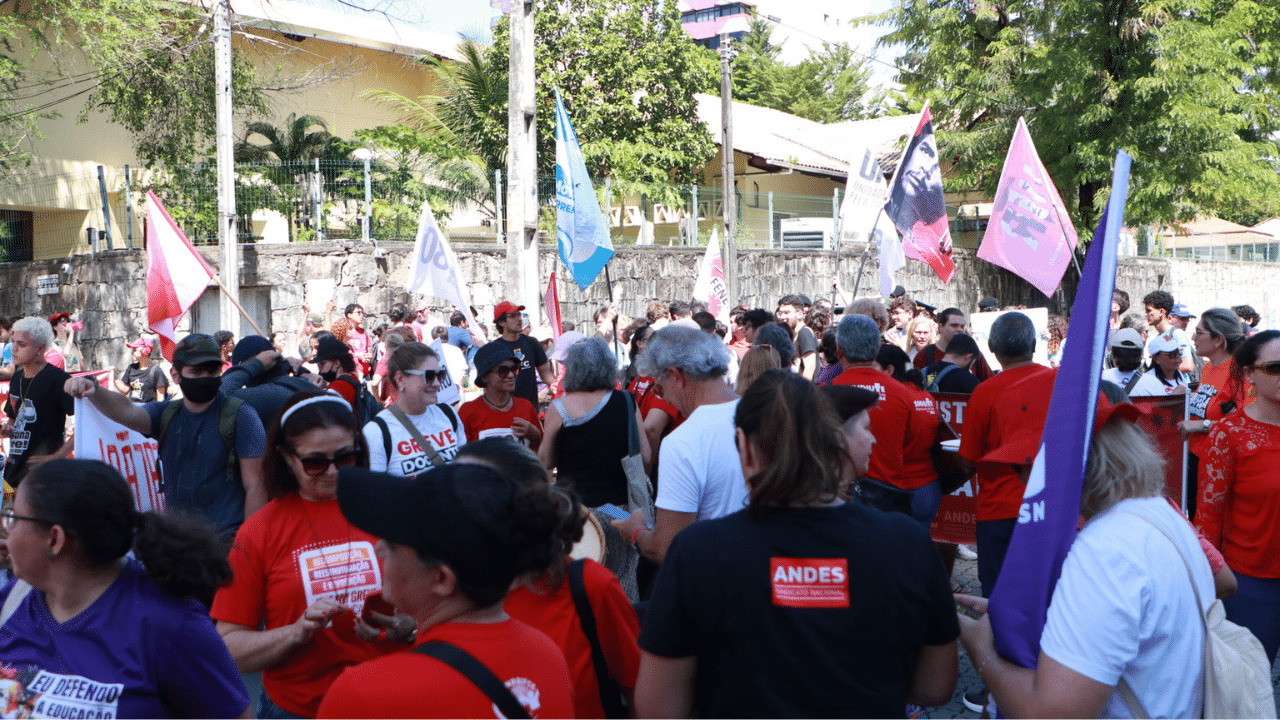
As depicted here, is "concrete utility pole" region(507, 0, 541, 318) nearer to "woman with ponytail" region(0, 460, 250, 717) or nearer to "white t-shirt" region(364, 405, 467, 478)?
"white t-shirt" region(364, 405, 467, 478)

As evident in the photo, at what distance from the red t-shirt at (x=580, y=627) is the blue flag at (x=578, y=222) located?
7.21 metres

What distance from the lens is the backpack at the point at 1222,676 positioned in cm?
207

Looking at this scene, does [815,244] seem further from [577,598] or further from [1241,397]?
[577,598]

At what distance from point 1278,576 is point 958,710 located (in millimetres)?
1627

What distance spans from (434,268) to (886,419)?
6629 millimetres

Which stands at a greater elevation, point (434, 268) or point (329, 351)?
point (434, 268)

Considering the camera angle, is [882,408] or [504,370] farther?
[504,370]

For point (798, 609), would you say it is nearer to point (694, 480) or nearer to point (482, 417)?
point (694, 480)

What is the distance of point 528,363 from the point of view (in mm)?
7652

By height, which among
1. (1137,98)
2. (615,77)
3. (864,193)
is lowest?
(864,193)

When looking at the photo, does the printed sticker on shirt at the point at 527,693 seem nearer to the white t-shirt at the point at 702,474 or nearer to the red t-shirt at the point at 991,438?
the white t-shirt at the point at 702,474

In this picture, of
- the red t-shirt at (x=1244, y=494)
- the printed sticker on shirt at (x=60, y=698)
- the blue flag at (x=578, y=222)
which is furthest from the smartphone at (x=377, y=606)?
the blue flag at (x=578, y=222)

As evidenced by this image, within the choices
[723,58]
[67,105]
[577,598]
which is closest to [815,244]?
[723,58]

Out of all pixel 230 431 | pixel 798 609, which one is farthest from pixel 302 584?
pixel 230 431
